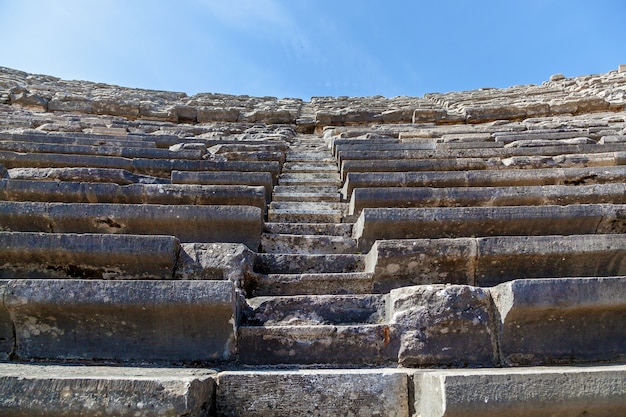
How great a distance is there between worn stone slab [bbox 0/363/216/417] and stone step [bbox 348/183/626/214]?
1581 millimetres

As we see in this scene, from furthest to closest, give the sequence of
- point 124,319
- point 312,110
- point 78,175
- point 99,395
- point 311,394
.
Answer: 1. point 312,110
2. point 78,175
3. point 124,319
4. point 311,394
5. point 99,395

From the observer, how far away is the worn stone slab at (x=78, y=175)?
2916mm

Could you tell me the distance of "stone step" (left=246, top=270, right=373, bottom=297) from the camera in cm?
199

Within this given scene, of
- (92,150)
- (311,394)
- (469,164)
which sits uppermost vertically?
(469,164)

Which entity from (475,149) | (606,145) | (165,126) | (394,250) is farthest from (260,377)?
(165,126)

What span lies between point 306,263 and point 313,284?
7.2 inches

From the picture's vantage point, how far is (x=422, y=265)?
2006 millimetres

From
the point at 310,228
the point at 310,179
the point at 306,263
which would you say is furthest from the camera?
the point at 310,179

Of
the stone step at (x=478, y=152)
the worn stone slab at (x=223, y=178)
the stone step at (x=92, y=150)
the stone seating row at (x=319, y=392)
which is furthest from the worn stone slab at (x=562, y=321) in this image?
the stone step at (x=92, y=150)

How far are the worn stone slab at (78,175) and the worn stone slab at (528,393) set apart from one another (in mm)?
2336

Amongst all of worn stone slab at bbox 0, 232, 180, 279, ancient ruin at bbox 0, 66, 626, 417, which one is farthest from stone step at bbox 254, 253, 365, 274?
worn stone slab at bbox 0, 232, 180, 279

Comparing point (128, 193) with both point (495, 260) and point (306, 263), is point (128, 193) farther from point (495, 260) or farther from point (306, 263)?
point (495, 260)

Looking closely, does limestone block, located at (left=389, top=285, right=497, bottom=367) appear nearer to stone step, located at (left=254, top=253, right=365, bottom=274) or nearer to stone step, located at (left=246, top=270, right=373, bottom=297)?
stone step, located at (left=246, top=270, right=373, bottom=297)

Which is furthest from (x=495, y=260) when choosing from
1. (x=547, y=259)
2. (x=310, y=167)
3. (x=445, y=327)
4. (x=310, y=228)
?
(x=310, y=167)
